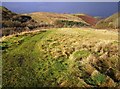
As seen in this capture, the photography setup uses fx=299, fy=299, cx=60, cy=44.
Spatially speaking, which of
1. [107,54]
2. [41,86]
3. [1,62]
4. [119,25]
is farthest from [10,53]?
[119,25]

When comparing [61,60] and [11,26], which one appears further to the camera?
[11,26]

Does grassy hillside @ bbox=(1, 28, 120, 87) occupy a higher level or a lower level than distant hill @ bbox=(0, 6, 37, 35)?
lower

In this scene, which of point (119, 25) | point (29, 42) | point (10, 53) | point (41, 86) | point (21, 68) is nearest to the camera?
point (41, 86)

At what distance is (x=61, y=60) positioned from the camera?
71.8 feet

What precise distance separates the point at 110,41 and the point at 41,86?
7405mm

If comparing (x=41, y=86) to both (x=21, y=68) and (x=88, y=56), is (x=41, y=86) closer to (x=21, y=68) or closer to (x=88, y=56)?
(x=21, y=68)

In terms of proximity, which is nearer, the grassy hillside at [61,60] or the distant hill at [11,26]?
the grassy hillside at [61,60]

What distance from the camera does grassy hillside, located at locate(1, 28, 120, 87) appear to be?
19.9 meters

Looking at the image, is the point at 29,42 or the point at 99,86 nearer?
the point at 99,86

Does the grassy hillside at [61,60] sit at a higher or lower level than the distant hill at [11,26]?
lower

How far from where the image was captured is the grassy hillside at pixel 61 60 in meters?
19.9

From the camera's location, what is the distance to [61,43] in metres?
24.3

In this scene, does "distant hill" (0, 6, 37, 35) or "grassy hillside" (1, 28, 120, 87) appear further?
"distant hill" (0, 6, 37, 35)

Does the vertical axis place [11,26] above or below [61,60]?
above
